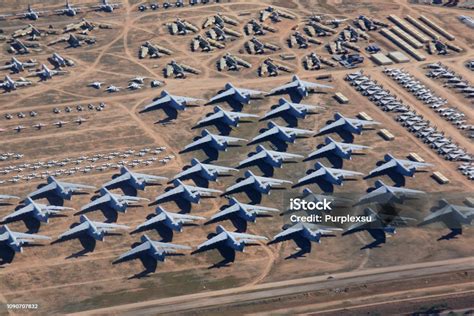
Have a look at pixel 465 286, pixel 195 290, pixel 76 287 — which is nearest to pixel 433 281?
pixel 465 286

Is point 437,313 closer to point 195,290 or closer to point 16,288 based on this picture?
point 195,290

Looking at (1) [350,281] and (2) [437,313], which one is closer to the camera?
(2) [437,313]

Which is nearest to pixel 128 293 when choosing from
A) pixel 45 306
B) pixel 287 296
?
pixel 45 306

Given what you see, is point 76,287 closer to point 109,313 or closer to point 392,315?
point 109,313

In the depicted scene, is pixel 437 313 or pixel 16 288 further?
pixel 16 288

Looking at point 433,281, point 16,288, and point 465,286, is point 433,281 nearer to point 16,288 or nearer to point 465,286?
point 465,286

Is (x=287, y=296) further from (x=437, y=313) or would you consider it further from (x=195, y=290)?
(x=437, y=313)

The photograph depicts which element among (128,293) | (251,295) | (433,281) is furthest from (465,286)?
(128,293)
